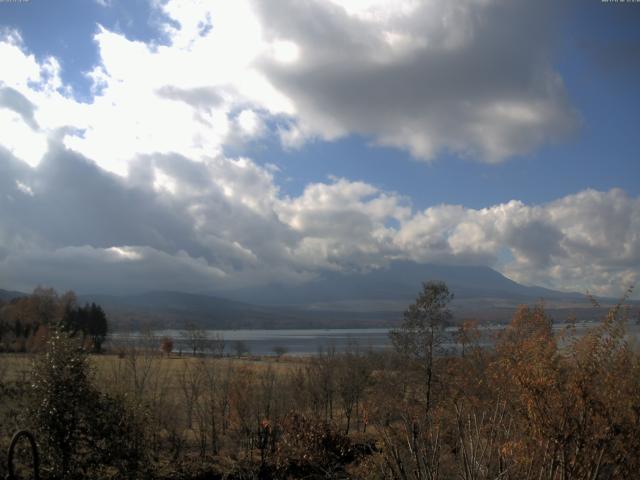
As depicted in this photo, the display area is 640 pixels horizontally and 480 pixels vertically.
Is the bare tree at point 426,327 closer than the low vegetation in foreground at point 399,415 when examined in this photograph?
No

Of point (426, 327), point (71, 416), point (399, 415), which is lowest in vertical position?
point (399, 415)

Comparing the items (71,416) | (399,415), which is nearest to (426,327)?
(399,415)

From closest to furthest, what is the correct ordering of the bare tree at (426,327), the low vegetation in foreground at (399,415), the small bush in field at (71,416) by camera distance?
the low vegetation in foreground at (399,415) → the small bush in field at (71,416) → the bare tree at (426,327)

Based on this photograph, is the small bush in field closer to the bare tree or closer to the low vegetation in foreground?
the low vegetation in foreground

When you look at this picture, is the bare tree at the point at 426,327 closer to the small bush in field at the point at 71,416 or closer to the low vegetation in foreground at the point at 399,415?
the low vegetation in foreground at the point at 399,415

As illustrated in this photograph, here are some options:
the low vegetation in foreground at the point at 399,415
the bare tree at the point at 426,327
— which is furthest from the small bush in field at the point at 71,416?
the bare tree at the point at 426,327

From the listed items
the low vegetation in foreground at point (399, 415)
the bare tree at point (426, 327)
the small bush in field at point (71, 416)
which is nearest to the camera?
the low vegetation in foreground at point (399, 415)

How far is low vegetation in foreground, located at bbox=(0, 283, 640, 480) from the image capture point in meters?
8.90

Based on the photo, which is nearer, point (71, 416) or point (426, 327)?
point (71, 416)

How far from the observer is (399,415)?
18531 millimetres

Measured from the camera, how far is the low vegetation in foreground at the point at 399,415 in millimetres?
8898

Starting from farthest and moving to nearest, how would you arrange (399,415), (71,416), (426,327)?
(426,327) → (399,415) → (71,416)

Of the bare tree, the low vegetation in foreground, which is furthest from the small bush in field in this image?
the bare tree

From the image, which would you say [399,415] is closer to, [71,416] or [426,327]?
[71,416]
